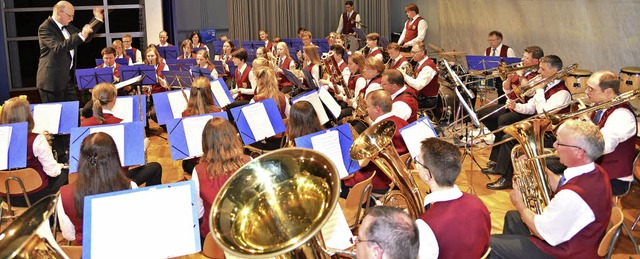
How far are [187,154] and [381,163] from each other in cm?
174

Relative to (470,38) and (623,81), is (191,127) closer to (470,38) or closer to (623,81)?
(623,81)

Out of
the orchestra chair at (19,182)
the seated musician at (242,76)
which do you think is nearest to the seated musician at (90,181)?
the orchestra chair at (19,182)

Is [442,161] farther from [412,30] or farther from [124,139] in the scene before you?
[412,30]

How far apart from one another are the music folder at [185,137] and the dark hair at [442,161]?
7.12 feet

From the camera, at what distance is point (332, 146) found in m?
4.07

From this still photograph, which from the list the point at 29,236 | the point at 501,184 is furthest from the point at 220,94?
the point at 29,236

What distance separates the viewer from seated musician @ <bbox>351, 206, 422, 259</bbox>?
2.17m

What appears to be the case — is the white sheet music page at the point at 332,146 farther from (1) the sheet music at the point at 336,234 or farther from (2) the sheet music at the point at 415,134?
(1) the sheet music at the point at 336,234

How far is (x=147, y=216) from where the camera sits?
2811 mm

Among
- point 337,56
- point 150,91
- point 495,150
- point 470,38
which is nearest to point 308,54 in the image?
point 337,56

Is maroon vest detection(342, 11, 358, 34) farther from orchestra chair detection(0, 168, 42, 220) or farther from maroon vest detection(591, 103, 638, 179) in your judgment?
orchestra chair detection(0, 168, 42, 220)

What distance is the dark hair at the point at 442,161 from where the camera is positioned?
291 centimetres

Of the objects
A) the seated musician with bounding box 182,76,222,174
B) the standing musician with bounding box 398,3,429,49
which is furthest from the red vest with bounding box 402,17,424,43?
the seated musician with bounding box 182,76,222,174

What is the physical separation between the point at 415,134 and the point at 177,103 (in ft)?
9.59
